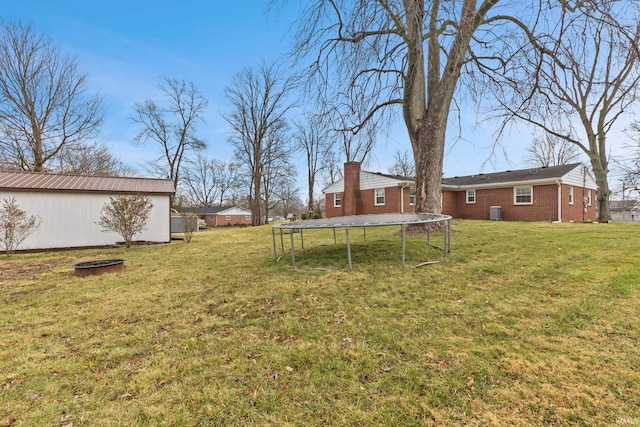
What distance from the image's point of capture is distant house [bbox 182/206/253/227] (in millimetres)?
47938

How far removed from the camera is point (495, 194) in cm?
1869

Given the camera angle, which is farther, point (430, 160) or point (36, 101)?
point (36, 101)

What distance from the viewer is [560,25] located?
4.40 meters

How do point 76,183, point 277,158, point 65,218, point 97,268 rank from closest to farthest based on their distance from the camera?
1. point 97,268
2. point 65,218
3. point 76,183
4. point 277,158

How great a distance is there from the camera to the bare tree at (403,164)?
131 ft

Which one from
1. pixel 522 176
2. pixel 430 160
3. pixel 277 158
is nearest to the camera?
pixel 430 160

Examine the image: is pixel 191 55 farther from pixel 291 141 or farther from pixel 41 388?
pixel 291 141

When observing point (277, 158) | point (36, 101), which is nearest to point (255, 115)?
point (277, 158)

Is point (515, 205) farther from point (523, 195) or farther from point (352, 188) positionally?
point (352, 188)

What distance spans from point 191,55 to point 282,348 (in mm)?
14244

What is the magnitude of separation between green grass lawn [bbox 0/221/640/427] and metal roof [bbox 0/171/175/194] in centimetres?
782

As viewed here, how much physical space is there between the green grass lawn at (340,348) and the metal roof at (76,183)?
7819 millimetres

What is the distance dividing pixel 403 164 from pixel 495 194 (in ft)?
74.3

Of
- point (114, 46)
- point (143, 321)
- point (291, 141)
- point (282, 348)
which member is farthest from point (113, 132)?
point (282, 348)
